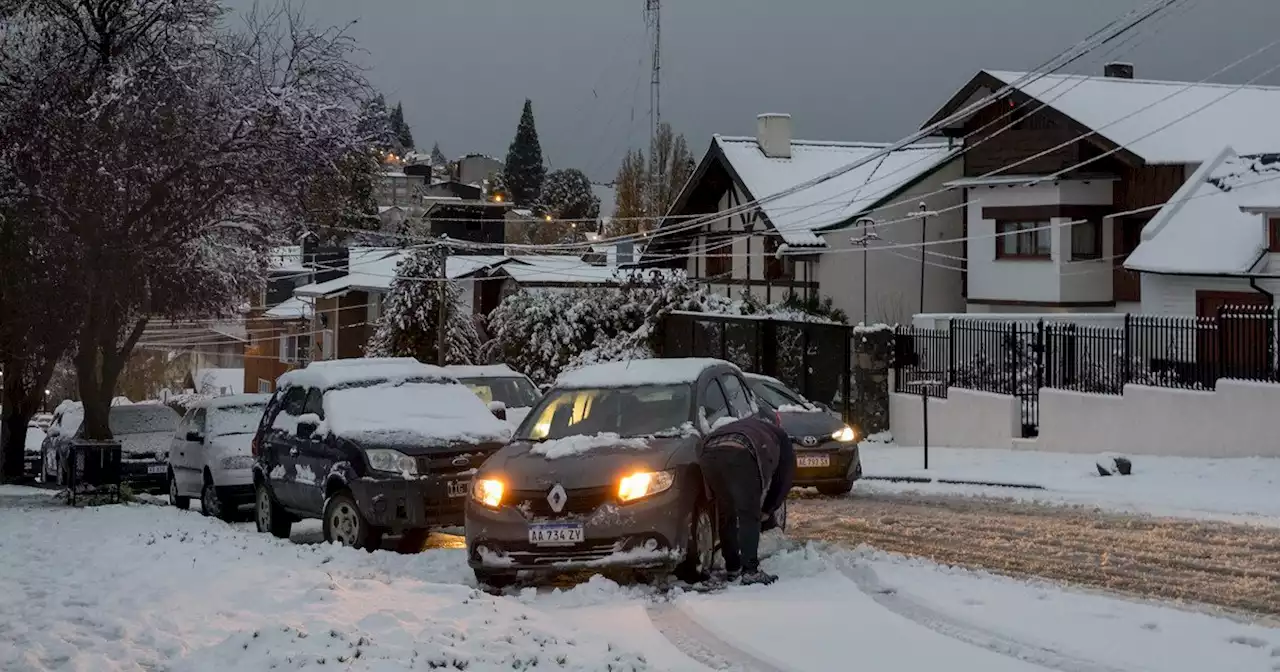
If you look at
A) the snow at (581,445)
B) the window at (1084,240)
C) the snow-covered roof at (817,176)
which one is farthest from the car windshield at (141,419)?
the window at (1084,240)

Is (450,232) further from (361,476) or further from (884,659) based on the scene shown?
(884,659)

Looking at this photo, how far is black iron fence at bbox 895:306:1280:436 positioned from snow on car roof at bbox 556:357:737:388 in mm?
10371

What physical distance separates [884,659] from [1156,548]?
5499 millimetres

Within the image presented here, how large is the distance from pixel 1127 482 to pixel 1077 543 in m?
5.94

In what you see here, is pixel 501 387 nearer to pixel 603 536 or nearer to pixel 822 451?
pixel 822 451

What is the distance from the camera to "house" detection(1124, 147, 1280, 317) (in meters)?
27.5

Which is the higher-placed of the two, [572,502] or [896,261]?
[896,261]

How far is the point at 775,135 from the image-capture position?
144 ft

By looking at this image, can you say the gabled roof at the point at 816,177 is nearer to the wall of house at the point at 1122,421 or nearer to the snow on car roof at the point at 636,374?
the wall of house at the point at 1122,421

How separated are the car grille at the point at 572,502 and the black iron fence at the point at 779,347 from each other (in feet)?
56.6

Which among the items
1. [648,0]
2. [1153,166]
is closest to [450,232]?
[648,0]

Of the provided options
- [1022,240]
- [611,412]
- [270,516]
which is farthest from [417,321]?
[611,412]

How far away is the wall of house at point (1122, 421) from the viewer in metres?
19.4

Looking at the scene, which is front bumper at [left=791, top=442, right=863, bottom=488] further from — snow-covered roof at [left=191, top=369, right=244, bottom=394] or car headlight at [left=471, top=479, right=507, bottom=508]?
snow-covered roof at [left=191, top=369, right=244, bottom=394]
